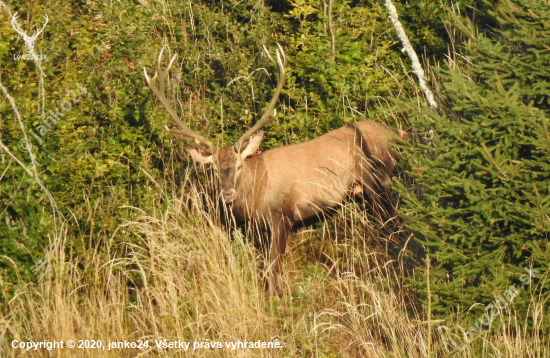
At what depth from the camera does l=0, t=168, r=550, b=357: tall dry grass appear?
5574 millimetres

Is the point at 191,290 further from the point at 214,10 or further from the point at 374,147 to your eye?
the point at 214,10

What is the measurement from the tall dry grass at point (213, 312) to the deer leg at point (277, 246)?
0.34m

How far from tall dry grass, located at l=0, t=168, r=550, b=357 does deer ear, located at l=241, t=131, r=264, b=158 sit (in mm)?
1161

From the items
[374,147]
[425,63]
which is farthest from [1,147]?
[425,63]

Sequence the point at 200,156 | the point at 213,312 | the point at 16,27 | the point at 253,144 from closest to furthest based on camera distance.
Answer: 1. the point at 213,312
2. the point at 16,27
3. the point at 200,156
4. the point at 253,144

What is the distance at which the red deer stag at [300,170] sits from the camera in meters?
7.98

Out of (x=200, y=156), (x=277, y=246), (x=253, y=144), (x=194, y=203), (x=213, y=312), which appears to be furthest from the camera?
(x=253, y=144)

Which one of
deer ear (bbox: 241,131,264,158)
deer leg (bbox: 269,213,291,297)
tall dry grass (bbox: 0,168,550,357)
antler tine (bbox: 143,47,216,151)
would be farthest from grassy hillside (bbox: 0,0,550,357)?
deer ear (bbox: 241,131,264,158)

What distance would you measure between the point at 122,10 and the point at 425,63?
12.3ft

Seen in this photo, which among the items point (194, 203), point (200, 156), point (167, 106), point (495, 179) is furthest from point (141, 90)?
point (495, 179)

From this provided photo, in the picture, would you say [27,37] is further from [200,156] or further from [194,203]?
[194,203]

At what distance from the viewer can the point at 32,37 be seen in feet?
24.2

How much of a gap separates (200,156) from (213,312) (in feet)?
7.88

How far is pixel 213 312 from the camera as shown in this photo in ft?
19.4
